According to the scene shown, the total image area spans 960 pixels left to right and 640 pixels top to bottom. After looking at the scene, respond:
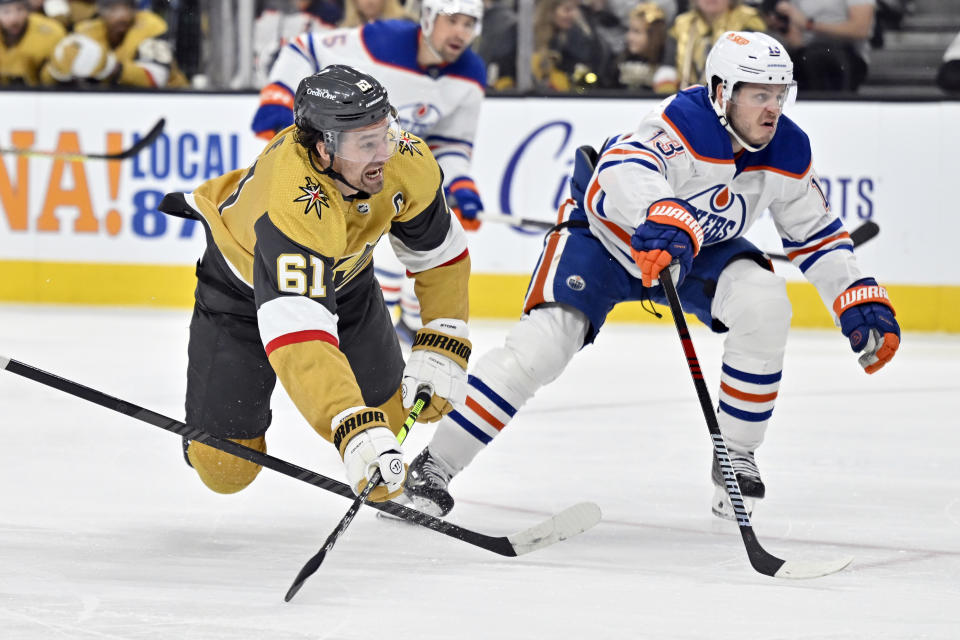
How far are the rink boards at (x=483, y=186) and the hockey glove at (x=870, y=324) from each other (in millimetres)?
3048

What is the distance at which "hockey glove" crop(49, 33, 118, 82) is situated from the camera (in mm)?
6516

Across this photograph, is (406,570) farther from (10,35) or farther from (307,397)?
(10,35)

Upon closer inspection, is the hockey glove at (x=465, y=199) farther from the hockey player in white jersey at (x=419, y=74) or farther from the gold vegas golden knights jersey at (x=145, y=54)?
the gold vegas golden knights jersey at (x=145, y=54)

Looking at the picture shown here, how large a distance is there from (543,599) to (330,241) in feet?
2.17

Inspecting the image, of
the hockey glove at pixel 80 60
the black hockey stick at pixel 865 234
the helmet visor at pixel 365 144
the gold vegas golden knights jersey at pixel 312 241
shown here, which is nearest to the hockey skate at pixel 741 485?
the gold vegas golden knights jersey at pixel 312 241

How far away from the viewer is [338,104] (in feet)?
7.63

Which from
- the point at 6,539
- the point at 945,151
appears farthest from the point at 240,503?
the point at 945,151

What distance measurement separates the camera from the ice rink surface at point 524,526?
2166 millimetres

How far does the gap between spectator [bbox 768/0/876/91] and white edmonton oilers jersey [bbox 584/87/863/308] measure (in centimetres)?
308

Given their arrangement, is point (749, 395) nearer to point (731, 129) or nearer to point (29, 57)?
point (731, 129)

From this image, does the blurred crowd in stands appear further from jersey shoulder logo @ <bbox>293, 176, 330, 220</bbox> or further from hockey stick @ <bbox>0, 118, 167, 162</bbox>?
jersey shoulder logo @ <bbox>293, 176, 330, 220</bbox>

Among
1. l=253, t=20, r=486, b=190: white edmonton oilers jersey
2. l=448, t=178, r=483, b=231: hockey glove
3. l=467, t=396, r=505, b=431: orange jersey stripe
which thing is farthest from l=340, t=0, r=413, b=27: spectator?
l=467, t=396, r=505, b=431: orange jersey stripe

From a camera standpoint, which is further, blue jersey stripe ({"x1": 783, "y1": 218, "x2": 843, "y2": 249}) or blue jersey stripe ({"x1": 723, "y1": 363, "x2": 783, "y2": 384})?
blue jersey stripe ({"x1": 783, "y1": 218, "x2": 843, "y2": 249})

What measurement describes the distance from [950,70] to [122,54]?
3.62m
